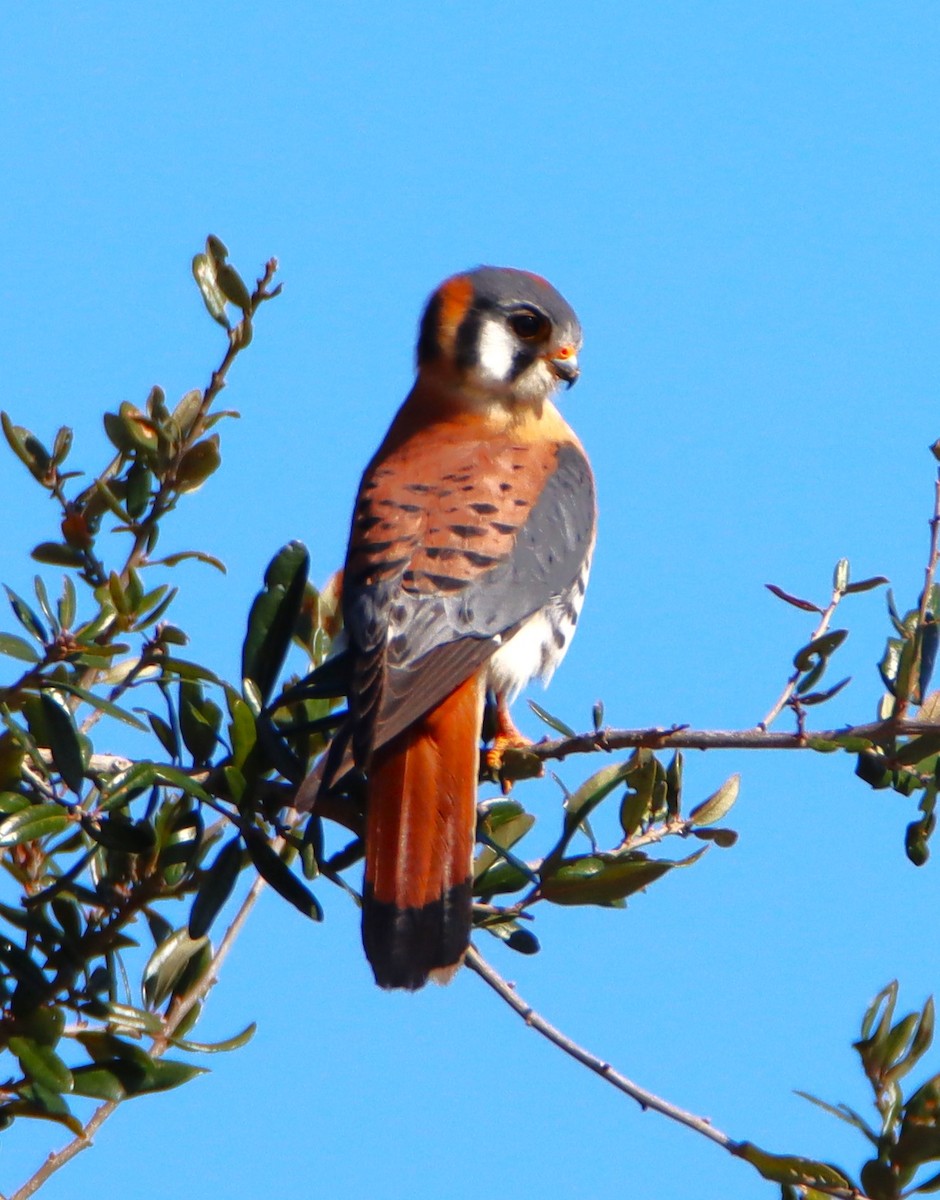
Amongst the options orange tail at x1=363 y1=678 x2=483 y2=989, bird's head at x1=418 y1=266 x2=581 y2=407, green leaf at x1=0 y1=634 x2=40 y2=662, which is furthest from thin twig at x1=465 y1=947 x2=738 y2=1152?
bird's head at x1=418 y1=266 x2=581 y2=407

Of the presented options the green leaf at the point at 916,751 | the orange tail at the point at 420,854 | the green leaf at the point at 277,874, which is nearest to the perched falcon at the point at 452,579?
the orange tail at the point at 420,854

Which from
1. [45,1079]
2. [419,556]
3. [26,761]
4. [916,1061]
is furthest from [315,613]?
[916,1061]

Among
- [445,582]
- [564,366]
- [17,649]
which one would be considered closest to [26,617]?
[17,649]

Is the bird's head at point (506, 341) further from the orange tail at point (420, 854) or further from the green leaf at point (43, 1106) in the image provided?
the green leaf at point (43, 1106)

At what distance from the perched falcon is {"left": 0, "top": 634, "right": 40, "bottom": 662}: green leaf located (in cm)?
44

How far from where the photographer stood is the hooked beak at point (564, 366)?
12.5 ft

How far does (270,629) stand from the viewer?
2334 mm

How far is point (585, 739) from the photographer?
2293 mm

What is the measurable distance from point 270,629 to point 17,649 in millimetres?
410

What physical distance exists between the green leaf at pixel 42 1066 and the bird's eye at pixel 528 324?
2327 mm

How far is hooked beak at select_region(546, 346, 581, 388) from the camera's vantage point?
3.81 meters

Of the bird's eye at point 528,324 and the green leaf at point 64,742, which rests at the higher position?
the bird's eye at point 528,324

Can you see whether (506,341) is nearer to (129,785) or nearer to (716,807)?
(716,807)

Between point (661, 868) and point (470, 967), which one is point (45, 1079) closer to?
point (470, 967)
